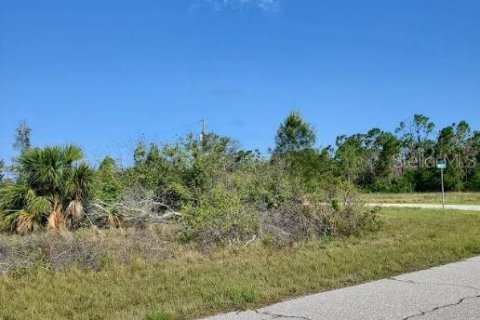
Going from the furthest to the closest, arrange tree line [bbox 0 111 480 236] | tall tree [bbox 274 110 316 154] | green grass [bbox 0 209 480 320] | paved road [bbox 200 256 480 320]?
tall tree [bbox 274 110 316 154] < tree line [bbox 0 111 480 236] < green grass [bbox 0 209 480 320] < paved road [bbox 200 256 480 320]

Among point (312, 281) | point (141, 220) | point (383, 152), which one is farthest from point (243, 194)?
point (383, 152)

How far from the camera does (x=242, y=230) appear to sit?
12312mm

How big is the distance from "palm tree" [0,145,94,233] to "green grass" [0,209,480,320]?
5129 mm

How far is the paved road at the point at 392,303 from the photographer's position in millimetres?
6012

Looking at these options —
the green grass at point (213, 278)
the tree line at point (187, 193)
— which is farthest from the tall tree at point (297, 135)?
the green grass at point (213, 278)

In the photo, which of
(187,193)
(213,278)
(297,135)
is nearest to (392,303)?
(213,278)

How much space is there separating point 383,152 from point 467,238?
5827 cm

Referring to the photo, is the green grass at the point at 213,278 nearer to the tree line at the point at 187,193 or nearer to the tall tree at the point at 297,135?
the tree line at the point at 187,193

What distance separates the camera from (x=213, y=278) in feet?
27.0

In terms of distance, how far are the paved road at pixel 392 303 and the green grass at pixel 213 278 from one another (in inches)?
15.9

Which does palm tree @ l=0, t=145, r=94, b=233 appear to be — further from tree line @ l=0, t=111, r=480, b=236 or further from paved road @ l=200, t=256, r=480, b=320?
paved road @ l=200, t=256, r=480, b=320

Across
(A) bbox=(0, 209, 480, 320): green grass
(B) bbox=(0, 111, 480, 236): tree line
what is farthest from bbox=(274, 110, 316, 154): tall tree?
(A) bbox=(0, 209, 480, 320): green grass

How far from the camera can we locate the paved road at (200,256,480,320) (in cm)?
601

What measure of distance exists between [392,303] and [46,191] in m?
10.7
